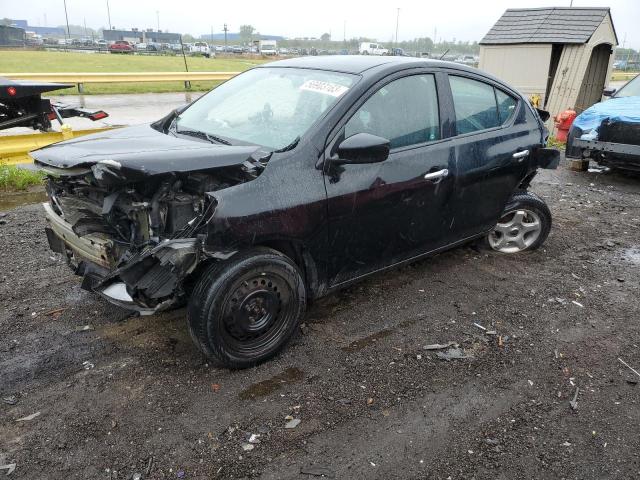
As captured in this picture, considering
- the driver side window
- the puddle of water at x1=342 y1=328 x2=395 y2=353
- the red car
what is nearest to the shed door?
the driver side window

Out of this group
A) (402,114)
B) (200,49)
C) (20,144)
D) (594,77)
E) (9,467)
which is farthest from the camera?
(200,49)

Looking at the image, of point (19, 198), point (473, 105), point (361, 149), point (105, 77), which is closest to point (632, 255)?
point (473, 105)

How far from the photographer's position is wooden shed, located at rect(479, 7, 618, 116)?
11.4m

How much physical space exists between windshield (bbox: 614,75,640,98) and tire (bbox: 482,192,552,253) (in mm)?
5693

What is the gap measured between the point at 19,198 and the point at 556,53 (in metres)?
11.2

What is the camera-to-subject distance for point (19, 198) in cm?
639

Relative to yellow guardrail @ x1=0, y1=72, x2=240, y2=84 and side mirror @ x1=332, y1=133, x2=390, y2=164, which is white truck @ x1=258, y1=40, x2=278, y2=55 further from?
side mirror @ x1=332, y1=133, x2=390, y2=164

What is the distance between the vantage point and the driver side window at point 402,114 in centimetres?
344

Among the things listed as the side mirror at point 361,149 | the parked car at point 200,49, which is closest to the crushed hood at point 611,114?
the side mirror at point 361,149

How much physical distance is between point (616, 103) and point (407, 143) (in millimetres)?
6827

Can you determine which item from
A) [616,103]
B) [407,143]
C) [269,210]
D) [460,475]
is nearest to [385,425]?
[460,475]

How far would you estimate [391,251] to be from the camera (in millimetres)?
3779

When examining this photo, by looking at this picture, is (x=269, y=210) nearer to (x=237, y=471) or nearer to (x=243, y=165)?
(x=243, y=165)

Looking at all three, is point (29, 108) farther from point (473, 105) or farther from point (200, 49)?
point (200, 49)
